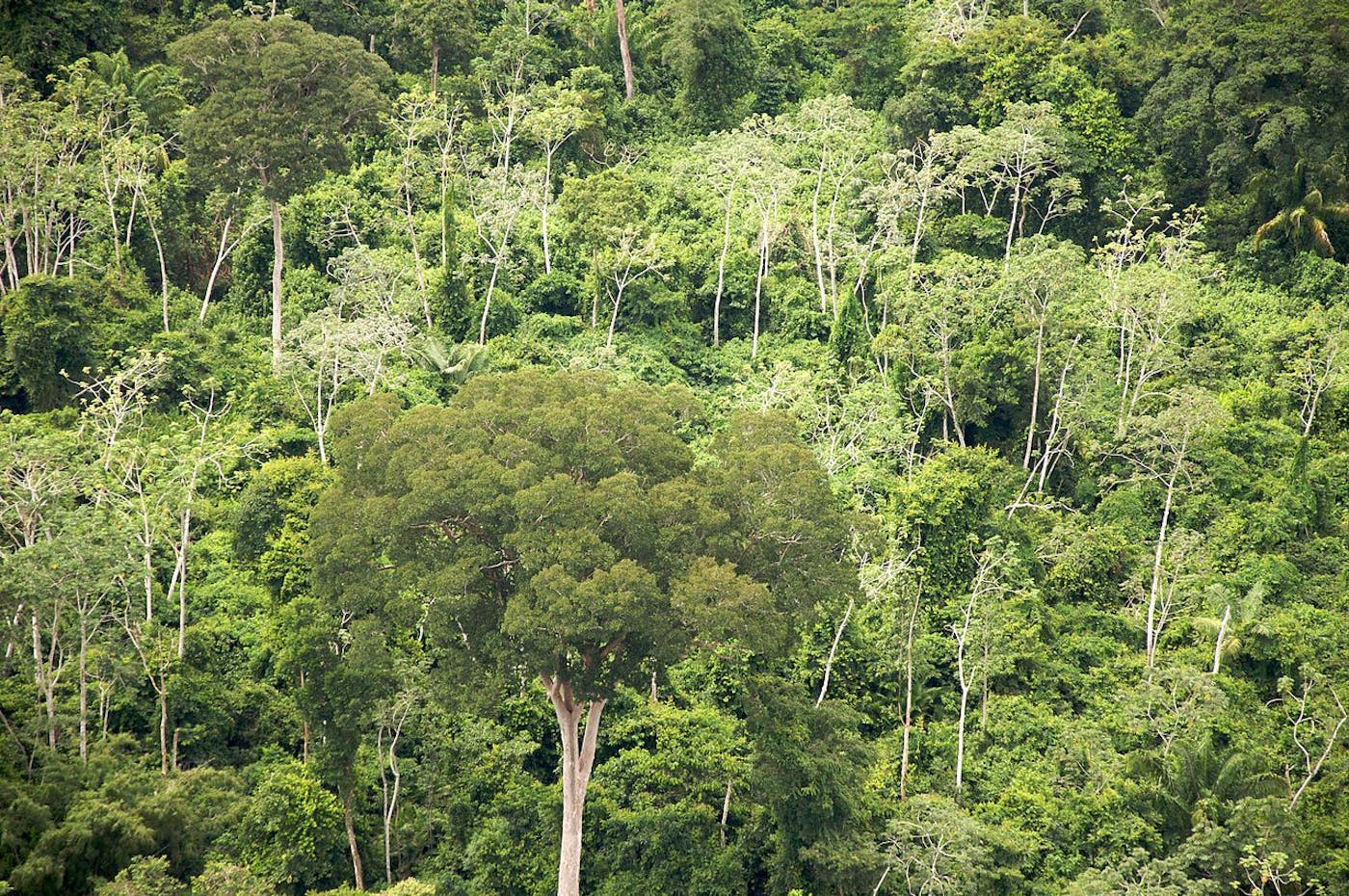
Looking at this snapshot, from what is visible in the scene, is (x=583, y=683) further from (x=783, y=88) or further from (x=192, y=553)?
(x=783, y=88)

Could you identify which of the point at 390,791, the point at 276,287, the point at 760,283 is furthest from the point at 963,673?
the point at 276,287

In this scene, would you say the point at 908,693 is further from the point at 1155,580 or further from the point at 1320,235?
the point at 1320,235

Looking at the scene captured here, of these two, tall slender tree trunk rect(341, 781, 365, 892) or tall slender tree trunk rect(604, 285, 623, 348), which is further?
tall slender tree trunk rect(604, 285, 623, 348)

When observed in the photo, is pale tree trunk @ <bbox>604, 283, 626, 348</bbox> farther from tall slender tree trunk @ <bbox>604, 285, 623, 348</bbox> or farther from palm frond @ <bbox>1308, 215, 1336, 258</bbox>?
palm frond @ <bbox>1308, 215, 1336, 258</bbox>

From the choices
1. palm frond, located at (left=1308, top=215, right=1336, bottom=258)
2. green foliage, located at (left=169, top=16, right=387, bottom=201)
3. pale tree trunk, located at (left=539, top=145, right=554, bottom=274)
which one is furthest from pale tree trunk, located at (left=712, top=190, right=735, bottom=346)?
palm frond, located at (left=1308, top=215, right=1336, bottom=258)

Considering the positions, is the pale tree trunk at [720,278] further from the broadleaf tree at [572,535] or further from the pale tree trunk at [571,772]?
the pale tree trunk at [571,772]

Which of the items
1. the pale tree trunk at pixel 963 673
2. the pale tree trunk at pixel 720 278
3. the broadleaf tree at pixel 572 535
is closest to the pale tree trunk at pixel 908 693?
the pale tree trunk at pixel 963 673
